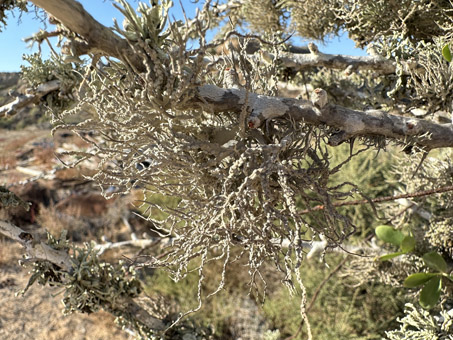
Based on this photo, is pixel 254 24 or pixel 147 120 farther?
pixel 254 24

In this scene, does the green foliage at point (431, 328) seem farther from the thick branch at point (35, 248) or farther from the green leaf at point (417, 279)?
the thick branch at point (35, 248)

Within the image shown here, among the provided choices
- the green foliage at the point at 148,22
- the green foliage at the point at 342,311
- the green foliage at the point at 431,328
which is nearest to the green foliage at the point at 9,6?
the green foliage at the point at 148,22

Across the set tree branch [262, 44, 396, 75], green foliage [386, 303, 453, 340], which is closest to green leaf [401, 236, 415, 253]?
green foliage [386, 303, 453, 340]

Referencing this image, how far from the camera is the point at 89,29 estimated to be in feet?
2.17

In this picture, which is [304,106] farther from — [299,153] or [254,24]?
[254,24]

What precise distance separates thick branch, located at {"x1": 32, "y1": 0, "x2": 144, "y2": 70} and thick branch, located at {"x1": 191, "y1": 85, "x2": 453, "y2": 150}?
0.18 m

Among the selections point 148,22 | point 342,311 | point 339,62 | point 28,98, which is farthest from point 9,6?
point 342,311

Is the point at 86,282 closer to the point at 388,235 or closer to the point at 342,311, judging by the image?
the point at 388,235

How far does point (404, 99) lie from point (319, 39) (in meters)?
1.11

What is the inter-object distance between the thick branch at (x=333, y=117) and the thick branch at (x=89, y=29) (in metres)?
0.18

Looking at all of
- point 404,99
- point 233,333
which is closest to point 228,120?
point 404,99

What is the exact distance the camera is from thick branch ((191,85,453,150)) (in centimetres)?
86

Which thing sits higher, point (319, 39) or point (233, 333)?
point (319, 39)

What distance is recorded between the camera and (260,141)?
2.93ft
